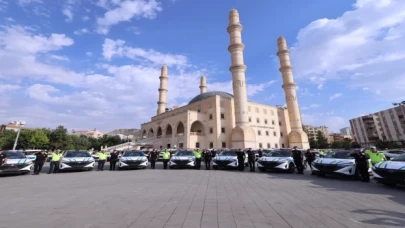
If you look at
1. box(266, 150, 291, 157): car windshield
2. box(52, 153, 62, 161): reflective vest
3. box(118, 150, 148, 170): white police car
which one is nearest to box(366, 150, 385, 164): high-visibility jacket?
box(266, 150, 291, 157): car windshield

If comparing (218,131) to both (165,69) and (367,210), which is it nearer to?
(165,69)

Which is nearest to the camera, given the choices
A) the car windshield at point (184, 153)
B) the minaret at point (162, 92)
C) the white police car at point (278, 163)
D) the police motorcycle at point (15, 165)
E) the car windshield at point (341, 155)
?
the car windshield at point (341, 155)

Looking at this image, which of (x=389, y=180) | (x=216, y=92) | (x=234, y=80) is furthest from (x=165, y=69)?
(x=389, y=180)

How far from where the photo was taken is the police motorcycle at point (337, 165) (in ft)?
30.2

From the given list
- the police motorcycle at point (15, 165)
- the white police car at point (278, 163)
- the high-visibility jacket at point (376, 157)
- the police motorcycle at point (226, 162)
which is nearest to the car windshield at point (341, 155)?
the high-visibility jacket at point (376, 157)

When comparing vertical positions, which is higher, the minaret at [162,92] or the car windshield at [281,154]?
the minaret at [162,92]

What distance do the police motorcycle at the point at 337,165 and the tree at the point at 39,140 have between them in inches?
2111

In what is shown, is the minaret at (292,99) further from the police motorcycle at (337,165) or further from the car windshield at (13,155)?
the car windshield at (13,155)

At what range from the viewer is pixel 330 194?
6051 mm

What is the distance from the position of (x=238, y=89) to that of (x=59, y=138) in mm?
42994

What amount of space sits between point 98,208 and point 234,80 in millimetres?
37939

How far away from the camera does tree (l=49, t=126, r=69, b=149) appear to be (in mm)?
48844

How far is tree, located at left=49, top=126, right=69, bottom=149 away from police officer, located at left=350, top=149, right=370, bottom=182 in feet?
182

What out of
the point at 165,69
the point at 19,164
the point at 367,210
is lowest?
the point at 367,210
